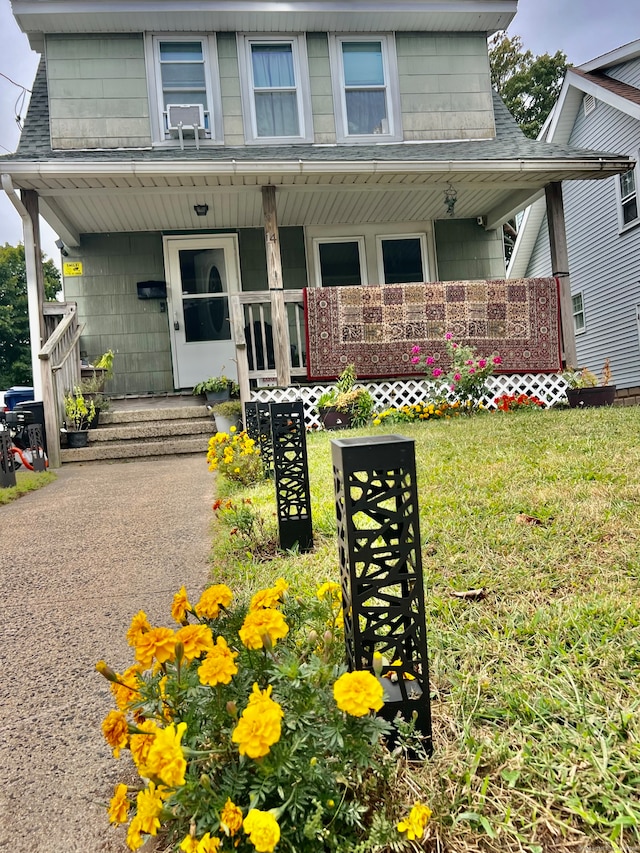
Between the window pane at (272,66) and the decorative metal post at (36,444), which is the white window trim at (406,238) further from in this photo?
the decorative metal post at (36,444)

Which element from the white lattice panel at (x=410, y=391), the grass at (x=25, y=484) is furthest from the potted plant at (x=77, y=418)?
the white lattice panel at (x=410, y=391)

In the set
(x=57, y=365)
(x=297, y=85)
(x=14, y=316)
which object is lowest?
(x=57, y=365)

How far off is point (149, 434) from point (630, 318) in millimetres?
9735

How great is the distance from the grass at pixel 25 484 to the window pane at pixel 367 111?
22.0ft

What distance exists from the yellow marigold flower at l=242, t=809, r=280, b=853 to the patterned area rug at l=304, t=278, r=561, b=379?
6808mm

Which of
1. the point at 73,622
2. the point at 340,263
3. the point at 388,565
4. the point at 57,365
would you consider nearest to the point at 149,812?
the point at 388,565

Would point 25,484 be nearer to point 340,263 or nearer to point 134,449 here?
point 134,449

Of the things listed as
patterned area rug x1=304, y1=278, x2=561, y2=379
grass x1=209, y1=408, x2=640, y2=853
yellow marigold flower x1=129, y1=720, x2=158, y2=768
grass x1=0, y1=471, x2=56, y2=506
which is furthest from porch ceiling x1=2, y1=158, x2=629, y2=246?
yellow marigold flower x1=129, y1=720, x2=158, y2=768

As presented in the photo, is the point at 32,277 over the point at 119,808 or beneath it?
over

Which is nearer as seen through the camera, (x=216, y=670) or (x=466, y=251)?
(x=216, y=670)

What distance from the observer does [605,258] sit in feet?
41.3

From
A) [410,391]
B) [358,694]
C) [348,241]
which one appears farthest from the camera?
[348,241]

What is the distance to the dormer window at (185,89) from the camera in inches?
341

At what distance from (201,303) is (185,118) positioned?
264 cm
